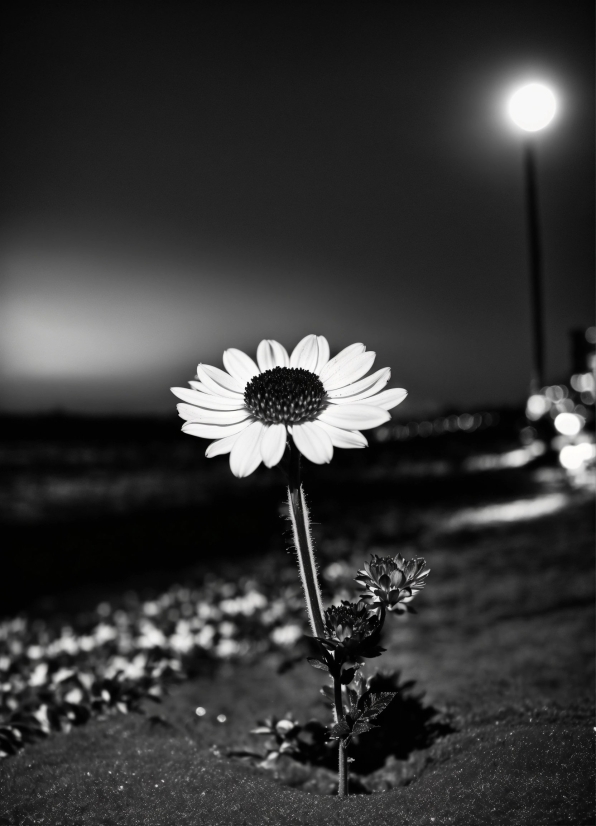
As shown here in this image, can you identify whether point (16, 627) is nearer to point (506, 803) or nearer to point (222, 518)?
point (506, 803)

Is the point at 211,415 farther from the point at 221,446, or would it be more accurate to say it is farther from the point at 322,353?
the point at 322,353

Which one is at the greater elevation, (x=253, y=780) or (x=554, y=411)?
(x=554, y=411)

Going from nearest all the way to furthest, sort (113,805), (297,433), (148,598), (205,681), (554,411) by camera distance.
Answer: (297,433)
(113,805)
(205,681)
(148,598)
(554,411)

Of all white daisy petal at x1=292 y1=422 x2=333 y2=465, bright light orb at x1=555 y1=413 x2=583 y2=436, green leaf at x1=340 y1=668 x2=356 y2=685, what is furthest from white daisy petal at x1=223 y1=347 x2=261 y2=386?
bright light orb at x1=555 y1=413 x2=583 y2=436

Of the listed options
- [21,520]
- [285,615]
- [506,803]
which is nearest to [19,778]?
[506,803]

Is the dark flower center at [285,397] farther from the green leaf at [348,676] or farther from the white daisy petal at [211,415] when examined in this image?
the green leaf at [348,676]

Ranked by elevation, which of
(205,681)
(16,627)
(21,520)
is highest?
(21,520)

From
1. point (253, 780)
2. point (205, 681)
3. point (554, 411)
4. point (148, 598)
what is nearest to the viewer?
point (253, 780)

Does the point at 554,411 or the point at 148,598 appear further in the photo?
the point at 554,411
